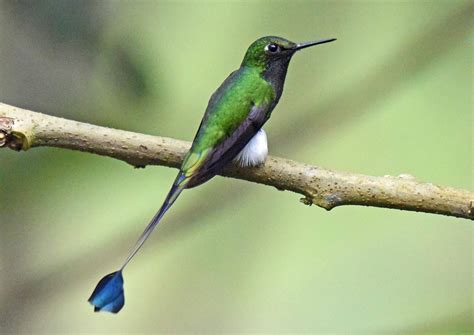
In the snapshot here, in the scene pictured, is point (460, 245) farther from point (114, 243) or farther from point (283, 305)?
point (114, 243)

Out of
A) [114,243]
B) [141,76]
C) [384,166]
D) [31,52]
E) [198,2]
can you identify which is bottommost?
[114,243]

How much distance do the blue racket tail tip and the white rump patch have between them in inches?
13.6

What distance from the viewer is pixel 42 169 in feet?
6.21

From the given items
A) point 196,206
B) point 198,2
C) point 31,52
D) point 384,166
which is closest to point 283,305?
point 384,166

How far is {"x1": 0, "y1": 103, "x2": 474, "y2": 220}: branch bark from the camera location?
1306 mm

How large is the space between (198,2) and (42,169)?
132 centimetres

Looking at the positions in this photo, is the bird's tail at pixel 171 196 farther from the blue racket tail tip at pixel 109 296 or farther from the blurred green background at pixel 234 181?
the blurred green background at pixel 234 181

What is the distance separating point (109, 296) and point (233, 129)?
1.48ft

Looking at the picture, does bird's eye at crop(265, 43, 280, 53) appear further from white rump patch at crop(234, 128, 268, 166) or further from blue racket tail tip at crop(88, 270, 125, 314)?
blue racket tail tip at crop(88, 270, 125, 314)

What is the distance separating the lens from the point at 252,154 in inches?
58.2

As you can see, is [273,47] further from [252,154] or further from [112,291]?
[112,291]

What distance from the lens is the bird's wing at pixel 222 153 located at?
141cm

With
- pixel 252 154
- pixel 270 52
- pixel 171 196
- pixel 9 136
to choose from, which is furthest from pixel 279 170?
pixel 9 136

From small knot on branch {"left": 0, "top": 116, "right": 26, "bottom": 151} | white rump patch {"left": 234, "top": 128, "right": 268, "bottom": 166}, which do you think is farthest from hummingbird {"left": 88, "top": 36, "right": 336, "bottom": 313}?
small knot on branch {"left": 0, "top": 116, "right": 26, "bottom": 151}
